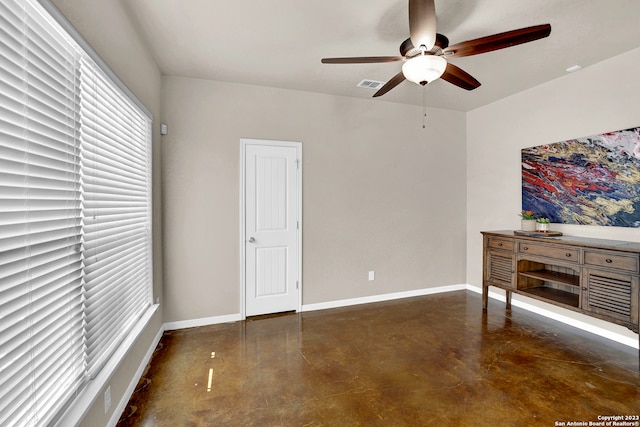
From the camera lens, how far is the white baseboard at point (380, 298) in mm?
4027

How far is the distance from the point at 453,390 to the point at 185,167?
11.0 ft

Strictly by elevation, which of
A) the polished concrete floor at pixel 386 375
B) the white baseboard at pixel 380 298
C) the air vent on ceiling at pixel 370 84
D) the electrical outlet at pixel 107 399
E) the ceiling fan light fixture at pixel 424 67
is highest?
the air vent on ceiling at pixel 370 84

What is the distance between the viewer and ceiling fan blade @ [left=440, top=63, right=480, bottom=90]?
2.31 meters

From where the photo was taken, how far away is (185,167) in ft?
11.3

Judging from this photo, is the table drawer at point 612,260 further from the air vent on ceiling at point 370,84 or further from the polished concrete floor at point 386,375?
the air vent on ceiling at point 370,84

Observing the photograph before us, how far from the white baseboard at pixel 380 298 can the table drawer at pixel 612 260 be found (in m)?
2.06

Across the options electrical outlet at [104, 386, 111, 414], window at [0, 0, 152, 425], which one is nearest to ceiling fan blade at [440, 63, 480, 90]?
window at [0, 0, 152, 425]

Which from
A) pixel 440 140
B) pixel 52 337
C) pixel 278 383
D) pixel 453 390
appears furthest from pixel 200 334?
pixel 440 140

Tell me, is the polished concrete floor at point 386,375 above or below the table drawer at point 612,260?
below

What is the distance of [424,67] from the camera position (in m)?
2.03

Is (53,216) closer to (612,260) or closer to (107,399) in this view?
(107,399)

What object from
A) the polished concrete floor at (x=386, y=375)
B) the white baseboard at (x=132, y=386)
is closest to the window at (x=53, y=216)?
the white baseboard at (x=132, y=386)

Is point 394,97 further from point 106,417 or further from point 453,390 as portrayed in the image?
point 106,417

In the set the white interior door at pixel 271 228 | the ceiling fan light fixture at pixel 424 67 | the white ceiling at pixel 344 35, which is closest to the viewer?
the ceiling fan light fixture at pixel 424 67
